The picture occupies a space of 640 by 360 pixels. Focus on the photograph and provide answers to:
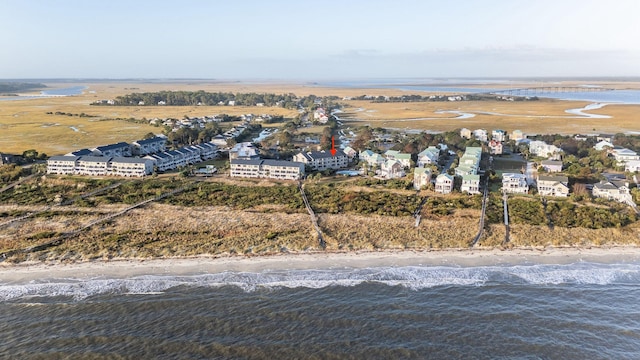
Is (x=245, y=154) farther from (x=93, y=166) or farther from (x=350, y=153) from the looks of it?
(x=93, y=166)

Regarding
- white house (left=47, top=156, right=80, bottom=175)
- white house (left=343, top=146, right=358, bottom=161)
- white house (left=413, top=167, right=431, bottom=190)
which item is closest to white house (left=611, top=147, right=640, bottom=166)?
white house (left=413, top=167, right=431, bottom=190)

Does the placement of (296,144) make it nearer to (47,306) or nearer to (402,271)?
(402,271)

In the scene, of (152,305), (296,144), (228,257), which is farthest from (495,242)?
(296,144)

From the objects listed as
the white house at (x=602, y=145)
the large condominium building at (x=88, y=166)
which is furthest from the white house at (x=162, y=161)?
the white house at (x=602, y=145)

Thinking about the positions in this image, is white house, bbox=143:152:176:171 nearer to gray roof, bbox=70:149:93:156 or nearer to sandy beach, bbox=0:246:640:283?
gray roof, bbox=70:149:93:156

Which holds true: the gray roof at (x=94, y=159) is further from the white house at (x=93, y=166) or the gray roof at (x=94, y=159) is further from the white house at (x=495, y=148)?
the white house at (x=495, y=148)

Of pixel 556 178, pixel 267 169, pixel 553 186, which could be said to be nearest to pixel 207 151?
pixel 267 169
